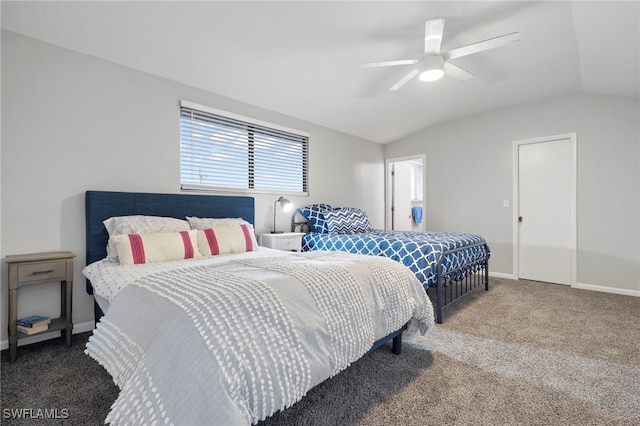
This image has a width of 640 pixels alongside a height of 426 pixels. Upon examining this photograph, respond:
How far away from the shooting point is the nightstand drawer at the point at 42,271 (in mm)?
2104

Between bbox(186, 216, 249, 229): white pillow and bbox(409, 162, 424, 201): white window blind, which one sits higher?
bbox(409, 162, 424, 201): white window blind

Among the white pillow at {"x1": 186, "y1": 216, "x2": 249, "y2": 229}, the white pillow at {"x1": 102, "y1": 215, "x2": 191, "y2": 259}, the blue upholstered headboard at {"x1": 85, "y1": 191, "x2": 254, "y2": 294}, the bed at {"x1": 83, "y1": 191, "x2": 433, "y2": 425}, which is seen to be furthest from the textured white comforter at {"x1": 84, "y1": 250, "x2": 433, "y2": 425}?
the blue upholstered headboard at {"x1": 85, "y1": 191, "x2": 254, "y2": 294}

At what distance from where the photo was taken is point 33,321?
2.19 m

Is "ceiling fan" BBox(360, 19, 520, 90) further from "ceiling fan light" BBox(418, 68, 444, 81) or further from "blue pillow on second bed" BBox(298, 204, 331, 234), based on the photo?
"blue pillow on second bed" BBox(298, 204, 331, 234)

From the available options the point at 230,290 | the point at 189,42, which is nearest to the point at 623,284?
the point at 230,290

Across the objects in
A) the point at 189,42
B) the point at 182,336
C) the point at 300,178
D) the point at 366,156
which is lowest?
the point at 182,336

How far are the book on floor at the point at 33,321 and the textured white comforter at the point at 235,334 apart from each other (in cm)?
110

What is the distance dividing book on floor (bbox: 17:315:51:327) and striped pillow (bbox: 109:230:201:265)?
728 millimetres

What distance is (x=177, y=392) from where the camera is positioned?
0.98m

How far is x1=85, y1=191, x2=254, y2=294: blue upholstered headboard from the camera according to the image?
254 cm

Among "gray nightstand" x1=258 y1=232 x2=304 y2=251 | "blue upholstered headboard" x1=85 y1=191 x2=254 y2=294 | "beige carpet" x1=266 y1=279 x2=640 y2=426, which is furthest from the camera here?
"gray nightstand" x1=258 y1=232 x2=304 y2=251

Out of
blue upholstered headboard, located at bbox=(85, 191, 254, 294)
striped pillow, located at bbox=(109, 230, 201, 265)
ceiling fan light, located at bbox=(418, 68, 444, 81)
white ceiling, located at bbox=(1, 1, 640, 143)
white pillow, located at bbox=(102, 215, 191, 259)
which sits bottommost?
striped pillow, located at bbox=(109, 230, 201, 265)

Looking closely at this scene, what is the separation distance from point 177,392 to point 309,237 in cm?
299

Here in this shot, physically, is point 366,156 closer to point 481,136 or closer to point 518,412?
point 481,136
